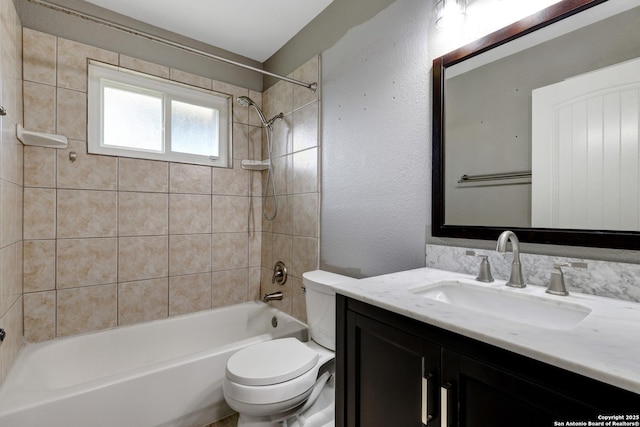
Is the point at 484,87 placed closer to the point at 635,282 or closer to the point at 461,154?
the point at 461,154

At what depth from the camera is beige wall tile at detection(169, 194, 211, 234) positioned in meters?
2.24

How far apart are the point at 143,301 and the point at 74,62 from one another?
160 cm

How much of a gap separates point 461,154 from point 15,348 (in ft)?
7.87

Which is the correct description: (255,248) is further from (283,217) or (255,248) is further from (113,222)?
(113,222)

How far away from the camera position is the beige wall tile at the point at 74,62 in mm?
1840

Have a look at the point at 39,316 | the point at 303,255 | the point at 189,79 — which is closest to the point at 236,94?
the point at 189,79

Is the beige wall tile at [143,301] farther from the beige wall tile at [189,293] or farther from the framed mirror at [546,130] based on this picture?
the framed mirror at [546,130]

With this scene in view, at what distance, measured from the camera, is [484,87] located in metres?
1.19

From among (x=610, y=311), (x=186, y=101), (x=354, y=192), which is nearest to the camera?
(x=610, y=311)

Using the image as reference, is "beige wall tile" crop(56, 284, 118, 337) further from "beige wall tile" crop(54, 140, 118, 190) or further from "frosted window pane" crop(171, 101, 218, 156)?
"frosted window pane" crop(171, 101, 218, 156)

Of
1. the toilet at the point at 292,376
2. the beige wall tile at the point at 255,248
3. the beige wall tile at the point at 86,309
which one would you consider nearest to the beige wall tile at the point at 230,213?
the beige wall tile at the point at 255,248

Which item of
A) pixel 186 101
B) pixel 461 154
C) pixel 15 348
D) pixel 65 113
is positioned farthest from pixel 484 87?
pixel 15 348

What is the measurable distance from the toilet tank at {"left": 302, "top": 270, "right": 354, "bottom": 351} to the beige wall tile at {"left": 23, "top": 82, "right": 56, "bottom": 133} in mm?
1787

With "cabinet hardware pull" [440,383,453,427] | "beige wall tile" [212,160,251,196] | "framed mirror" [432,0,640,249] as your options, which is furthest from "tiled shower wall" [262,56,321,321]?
"cabinet hardware pull" [440,383,453,427]
